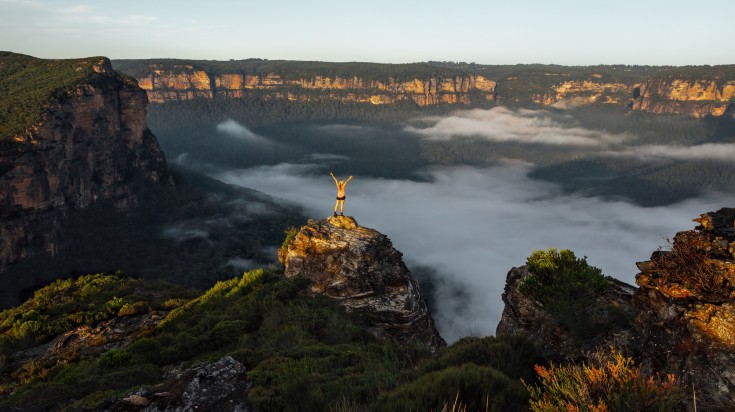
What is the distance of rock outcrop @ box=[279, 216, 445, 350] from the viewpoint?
21.3 m

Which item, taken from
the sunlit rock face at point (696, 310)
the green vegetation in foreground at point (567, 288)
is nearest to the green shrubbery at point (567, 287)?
the green vegetation in foreground at point (567, 288)

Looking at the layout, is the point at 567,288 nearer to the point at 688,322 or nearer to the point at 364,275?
the point at 688,322

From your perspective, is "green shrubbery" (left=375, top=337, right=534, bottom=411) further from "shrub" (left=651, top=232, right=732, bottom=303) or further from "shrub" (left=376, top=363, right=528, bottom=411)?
"shrub" (left=651, top=232, right=732, bottom=303)

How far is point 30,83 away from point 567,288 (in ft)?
351

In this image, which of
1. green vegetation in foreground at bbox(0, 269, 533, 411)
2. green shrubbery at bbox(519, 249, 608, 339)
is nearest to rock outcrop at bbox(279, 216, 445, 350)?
green vegetation in foreground at bbox(0, 269, 533, 411)

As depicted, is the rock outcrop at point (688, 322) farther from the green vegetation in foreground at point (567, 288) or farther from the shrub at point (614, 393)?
the shrub at point (614, 393)

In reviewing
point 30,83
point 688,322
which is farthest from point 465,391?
point 30,83

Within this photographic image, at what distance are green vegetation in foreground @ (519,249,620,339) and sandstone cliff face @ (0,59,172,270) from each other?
7993 centimetres

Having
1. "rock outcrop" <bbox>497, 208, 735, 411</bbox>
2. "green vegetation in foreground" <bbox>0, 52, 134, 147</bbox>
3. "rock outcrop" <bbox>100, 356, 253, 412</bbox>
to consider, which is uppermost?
"green vegetation in foreground" <bbox>0, 52, 134, 147</bbox>

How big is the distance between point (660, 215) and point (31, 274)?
215917mm

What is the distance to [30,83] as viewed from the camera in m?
83.9

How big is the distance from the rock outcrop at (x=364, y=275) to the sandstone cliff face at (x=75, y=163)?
66270 mm

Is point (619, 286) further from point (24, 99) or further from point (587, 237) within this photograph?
point (587, 237)

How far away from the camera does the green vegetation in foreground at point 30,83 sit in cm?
6881
